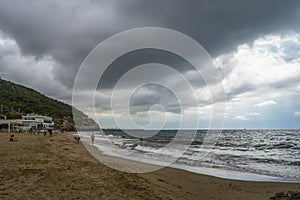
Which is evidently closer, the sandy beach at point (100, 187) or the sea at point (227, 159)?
the sandy beach at point (100, 187)

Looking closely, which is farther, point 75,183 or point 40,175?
point 40,175

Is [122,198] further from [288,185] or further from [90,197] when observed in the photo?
[288,185]

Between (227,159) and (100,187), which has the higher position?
(100,187)

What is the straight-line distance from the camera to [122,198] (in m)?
6.21

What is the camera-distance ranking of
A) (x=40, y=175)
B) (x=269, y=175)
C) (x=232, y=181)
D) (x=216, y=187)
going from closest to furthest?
(x=40, y=175) → (x=216, y=187) → (x=232, y=181) → (x=269, y=175)

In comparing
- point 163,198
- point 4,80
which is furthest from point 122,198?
point 4,80

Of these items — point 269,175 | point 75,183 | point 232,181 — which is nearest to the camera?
point 75,183

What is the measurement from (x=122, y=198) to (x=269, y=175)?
33.6 ft

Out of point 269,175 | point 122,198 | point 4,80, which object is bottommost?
point 269,175

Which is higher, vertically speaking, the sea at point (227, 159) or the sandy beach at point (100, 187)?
the sandy beach at point (100, 187)

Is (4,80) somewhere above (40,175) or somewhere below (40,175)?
above

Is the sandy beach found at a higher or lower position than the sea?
higher

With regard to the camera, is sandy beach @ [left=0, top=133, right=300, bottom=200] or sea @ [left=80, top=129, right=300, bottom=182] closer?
→ sandy beach @ [left=0, top=133, right=300, bottom=200]

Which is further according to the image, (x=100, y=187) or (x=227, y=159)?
(x=227, y=159)
